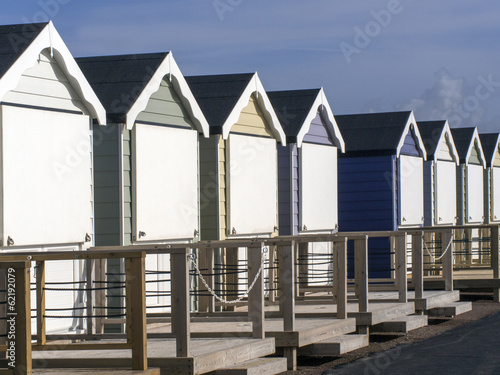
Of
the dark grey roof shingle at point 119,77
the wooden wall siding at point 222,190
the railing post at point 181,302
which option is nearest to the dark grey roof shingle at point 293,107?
the wooden wall siding at point 222,190

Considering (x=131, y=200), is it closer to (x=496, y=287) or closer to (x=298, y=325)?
(x=298, y=325)

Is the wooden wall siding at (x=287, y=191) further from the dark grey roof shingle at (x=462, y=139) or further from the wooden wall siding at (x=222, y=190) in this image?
the dark grey roof shingle at (x=462, y=139)

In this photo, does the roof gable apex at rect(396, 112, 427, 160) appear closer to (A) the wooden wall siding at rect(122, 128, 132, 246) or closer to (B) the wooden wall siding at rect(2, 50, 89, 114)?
(A) the wooden wall siding at rect(122, 128, 132, 246)

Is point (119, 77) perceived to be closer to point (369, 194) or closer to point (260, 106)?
point (260, 106)

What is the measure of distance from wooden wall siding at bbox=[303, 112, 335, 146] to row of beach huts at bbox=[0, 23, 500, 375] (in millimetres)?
35

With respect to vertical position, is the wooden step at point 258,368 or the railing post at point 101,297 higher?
the railing post at point 101,297

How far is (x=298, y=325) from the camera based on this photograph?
1048 centimetres

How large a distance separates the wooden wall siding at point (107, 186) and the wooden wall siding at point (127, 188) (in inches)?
3.3

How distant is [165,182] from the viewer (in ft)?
39.3

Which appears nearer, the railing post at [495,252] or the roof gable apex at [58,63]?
the roof gable apex at [58,63]

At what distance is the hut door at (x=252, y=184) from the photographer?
13.7 metres

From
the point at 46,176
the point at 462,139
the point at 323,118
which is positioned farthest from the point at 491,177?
the point at 46,176

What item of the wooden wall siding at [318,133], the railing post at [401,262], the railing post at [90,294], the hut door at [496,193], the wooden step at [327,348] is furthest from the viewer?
the hut door at [496,193]

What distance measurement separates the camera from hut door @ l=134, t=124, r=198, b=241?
1149 cm
